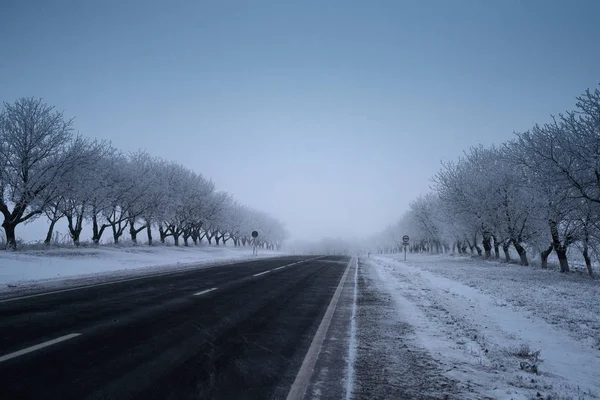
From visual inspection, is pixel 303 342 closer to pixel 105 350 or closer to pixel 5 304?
pixel 105 350

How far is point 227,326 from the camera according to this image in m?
6.96

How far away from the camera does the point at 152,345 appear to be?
5.55 metres

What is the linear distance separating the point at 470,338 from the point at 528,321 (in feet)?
9.06

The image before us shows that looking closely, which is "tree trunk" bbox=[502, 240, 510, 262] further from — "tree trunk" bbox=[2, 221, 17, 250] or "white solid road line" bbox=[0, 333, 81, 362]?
"tree trunk" bbox=[2, 221, 17, 250]

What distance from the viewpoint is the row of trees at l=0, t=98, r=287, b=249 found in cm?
2312

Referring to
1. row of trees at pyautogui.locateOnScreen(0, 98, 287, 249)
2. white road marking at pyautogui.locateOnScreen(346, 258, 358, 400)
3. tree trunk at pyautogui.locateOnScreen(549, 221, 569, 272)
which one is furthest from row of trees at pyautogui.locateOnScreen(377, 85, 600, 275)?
row of trees at pyautogui.locateOnScreen(0, 98, 287, 249)

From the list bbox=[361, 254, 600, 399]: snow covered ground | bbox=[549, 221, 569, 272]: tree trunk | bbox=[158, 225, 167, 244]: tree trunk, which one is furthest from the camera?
bbox=[158, 225, 167, 244]: tree trunk

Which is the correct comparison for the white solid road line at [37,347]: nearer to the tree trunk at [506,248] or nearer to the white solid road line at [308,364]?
the white solid road line at [308,364]

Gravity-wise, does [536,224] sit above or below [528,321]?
above

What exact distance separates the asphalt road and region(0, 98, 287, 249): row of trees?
17.7 meters

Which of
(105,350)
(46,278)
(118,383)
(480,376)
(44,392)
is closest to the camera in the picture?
Answer: (44,392)

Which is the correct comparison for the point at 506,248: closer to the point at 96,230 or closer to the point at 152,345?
the point at 152,345

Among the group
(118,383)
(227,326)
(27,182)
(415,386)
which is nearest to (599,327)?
(415,386)

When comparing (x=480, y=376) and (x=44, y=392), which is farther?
(x=480, y=376)
